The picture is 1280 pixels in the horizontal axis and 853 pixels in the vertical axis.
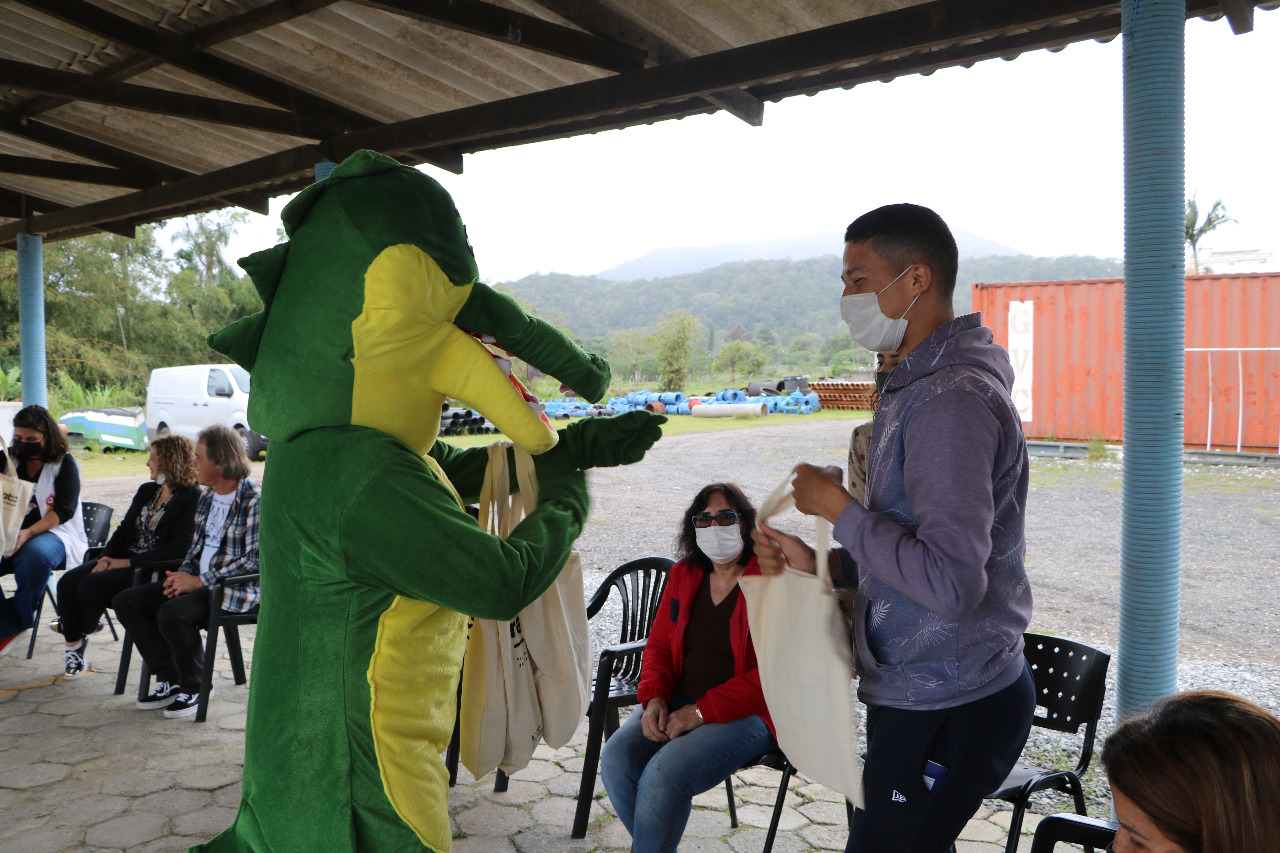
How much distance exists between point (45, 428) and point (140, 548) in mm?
972

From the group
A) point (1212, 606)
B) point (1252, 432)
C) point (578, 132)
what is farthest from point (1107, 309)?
point (578, 132)

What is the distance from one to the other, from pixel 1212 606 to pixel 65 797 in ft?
23.1

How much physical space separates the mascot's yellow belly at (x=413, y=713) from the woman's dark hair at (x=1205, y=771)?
1143 millimetres

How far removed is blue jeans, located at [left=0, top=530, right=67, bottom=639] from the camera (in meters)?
4.77

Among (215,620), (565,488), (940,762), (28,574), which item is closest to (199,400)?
(28,574)

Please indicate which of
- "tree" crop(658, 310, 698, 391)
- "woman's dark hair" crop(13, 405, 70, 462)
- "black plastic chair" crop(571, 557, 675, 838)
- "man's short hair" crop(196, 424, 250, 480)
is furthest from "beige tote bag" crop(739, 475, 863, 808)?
"tree" crop(658, 310, 698, 391)

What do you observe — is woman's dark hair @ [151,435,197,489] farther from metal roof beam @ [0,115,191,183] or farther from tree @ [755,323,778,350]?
tree @ [755,323,778,350]

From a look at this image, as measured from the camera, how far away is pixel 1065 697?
8.05 ft

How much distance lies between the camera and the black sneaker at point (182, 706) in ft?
13.3

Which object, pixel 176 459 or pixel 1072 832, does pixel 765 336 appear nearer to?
pixel 176 459

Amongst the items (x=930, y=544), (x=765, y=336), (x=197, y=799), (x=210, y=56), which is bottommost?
(x=197, y=799)

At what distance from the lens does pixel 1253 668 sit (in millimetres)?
4844

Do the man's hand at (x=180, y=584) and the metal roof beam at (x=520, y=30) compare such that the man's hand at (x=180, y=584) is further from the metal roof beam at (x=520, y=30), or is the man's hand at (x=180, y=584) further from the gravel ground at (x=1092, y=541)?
the metal roof beam at (x=520, y=30)

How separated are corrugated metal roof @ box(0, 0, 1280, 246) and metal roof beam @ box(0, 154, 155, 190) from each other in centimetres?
2
